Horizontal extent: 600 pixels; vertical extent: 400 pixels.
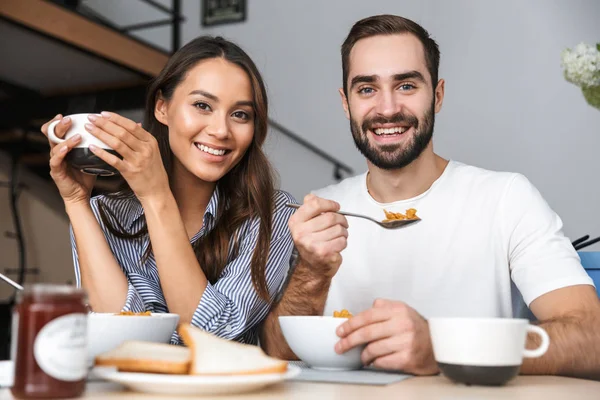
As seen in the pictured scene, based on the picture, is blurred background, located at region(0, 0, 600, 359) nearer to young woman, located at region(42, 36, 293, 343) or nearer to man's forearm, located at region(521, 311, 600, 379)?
young woman, located at region(42, 36, 293, 343)

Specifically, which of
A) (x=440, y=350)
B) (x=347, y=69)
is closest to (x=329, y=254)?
(x=440, y=350)

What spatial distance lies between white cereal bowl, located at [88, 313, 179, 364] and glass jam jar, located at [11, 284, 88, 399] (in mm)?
160

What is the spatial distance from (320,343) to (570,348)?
0.41m

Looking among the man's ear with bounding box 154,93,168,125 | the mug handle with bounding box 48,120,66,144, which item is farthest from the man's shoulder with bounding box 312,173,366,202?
the mug handle with bounding box 48,120,66,144

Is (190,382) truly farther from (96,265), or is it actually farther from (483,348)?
(96,265)

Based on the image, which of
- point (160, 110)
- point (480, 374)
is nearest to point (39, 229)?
point (160, 110)

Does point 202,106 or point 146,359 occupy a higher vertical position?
point 202,106

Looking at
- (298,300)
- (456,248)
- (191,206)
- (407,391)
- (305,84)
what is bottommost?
(407,391)

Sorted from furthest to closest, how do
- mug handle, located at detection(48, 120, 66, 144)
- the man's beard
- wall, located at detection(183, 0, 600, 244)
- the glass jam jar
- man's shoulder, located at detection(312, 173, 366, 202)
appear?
wall, located at detection(183, 0, 600, 244) < man's shoulder, located at detection(312, 173, 366, 202) < the man's beard < mug handle, located at detection(48, 120, 66, 144) < the glass jam jar

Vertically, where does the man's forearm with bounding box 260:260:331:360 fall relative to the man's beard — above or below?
below

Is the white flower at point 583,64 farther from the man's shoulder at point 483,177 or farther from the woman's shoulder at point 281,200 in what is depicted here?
the woman's shoulder at point 281,200

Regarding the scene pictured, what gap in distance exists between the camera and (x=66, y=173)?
1276mm

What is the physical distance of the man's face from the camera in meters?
1.60

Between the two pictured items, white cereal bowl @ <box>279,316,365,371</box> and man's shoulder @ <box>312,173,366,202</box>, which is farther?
man's shoulder @ <box>312,173,366,202</box>
